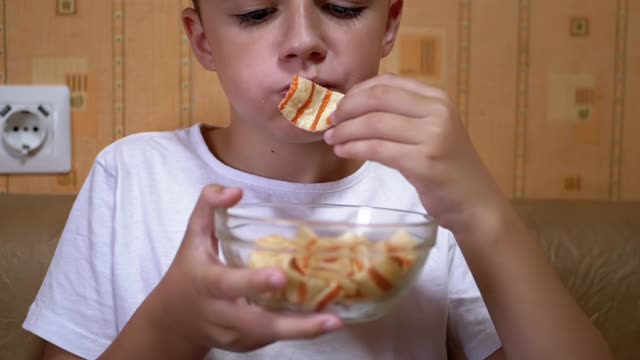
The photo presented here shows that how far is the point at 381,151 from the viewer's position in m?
0.68

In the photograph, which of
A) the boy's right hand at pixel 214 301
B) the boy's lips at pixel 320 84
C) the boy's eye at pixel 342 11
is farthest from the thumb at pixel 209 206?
the boy's eye at pixel 342 11

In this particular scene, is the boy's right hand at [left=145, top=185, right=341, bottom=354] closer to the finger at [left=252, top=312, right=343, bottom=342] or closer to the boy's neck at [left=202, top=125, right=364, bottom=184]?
the finger at [left=252, top=312, right=343, bottom=342]

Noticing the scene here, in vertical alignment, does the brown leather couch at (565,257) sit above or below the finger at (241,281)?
below

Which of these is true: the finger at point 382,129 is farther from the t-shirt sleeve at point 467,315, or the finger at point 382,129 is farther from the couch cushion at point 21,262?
the couch cushion at point 21,262

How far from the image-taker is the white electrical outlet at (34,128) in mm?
1245

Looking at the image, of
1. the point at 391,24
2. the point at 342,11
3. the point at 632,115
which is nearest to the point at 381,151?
the point at 342,11

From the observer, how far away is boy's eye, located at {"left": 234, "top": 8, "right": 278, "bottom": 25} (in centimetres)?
84

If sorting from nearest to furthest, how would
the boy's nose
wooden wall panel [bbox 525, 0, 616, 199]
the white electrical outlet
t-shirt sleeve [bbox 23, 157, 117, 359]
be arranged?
the boy's nose, t-shirt sleeve [bbox 23, 157, 117, 359], the white electrical outlet, wooden wall panel [bbox 525, 0, 616, 199]

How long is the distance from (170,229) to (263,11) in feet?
1.23

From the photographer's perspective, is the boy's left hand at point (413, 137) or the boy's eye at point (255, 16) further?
the boy's eye at point (255, 16)

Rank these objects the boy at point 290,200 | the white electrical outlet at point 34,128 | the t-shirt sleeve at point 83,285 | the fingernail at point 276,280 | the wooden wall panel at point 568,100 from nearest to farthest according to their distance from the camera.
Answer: the fingernail at point 276,280
the boy at point 290,200
the t-shirt sleeve at point 83,285
the white electrical outlet at point 34,128
the wooden wall panel at point 568,100

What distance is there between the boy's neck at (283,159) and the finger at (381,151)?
1.05 ft

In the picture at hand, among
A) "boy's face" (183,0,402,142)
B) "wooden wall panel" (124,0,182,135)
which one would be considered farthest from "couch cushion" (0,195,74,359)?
"boy's face" (183,0,402,142)

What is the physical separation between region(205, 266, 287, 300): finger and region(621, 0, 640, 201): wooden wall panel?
3.69 ft
